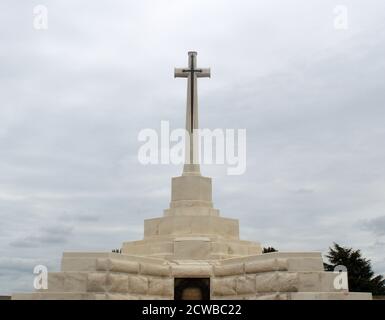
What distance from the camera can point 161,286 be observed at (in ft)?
50.6

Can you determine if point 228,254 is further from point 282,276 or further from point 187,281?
point 282,276

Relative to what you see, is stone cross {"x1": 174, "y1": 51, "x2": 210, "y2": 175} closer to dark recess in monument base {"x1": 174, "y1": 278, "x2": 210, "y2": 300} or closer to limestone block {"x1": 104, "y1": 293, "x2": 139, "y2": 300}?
dark recess in monument base {"x1": 174, "y1": 278, "x2": 210, "y2": 300}

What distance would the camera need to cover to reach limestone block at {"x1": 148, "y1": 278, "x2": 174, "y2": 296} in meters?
15.2

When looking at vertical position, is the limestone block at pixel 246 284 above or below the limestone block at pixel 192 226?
below

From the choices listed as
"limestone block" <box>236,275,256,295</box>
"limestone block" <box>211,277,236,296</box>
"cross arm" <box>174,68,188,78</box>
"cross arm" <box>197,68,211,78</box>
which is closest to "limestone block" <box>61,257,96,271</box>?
"limestone block" <box>211,277,236,296</box>

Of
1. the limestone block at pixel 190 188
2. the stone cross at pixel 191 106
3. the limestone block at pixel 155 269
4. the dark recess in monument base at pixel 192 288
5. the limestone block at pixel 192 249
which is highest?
the stone cross at pixel 191 106

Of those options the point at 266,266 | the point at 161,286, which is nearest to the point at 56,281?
the point at 161,286

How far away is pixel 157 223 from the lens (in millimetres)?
18766

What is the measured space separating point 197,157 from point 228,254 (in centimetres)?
425

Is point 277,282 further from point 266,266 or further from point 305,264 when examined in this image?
point 305,264

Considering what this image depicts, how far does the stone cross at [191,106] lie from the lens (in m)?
19.7

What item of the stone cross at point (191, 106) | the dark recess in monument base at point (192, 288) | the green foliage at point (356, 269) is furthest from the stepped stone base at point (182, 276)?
the green foliage at point (356, 269)

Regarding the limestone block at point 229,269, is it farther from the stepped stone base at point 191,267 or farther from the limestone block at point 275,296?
the limestone block at point 275,296
